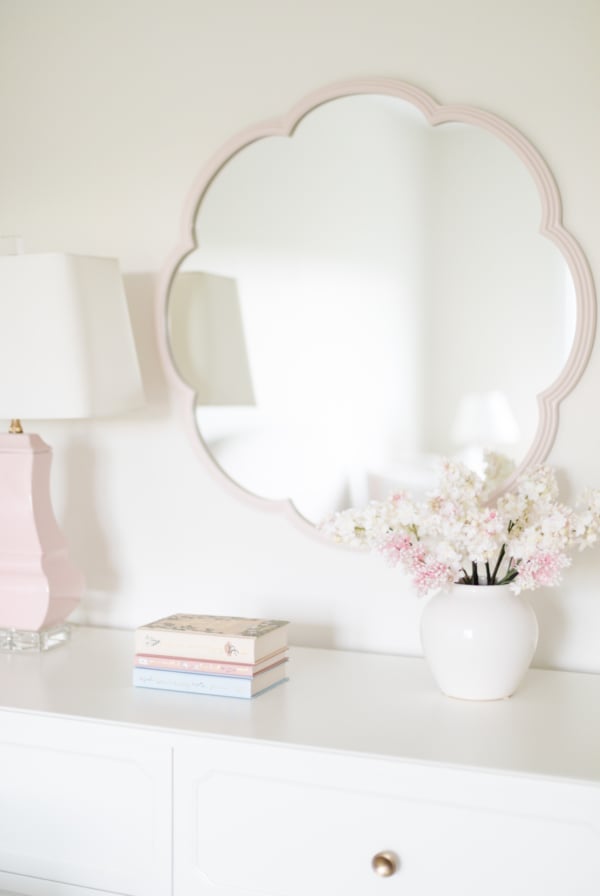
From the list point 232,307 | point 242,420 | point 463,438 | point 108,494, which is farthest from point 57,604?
point 463,438

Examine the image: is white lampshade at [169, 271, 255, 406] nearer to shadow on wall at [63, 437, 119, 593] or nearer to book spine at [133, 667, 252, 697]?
shadow on wall at [63, 437, 119, 593]

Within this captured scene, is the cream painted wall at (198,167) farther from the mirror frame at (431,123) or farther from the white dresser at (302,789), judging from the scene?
the white dresser at (302,789)

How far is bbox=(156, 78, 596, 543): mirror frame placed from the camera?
1.83 m

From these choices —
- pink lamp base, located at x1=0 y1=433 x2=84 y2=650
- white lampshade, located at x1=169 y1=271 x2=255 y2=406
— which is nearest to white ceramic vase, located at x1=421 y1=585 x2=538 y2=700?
white lampshade, located at x1=169 y1=271 x2=255 y2=406

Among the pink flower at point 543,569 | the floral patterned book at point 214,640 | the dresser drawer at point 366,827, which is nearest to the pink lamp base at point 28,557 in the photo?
the floral patterned book at point 214,640

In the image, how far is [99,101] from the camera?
2.21m

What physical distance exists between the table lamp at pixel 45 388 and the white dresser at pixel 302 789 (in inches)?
8.6

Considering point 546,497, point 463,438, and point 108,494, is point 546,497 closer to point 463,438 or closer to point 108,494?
point 463,438

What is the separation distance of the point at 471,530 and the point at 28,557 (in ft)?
2.94

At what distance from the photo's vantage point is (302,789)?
150cm

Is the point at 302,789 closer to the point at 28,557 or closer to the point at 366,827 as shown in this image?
the point at 366,827

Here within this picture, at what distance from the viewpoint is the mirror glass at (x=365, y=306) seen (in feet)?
6.15

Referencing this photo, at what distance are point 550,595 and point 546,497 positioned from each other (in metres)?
0.28

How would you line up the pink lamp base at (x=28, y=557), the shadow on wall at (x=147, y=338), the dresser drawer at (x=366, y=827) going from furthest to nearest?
the shadow on wall at (x=147, y=338)
the pink lamp base at (x=28, y=557)
the dresser drawer at (x=366, y=827)
